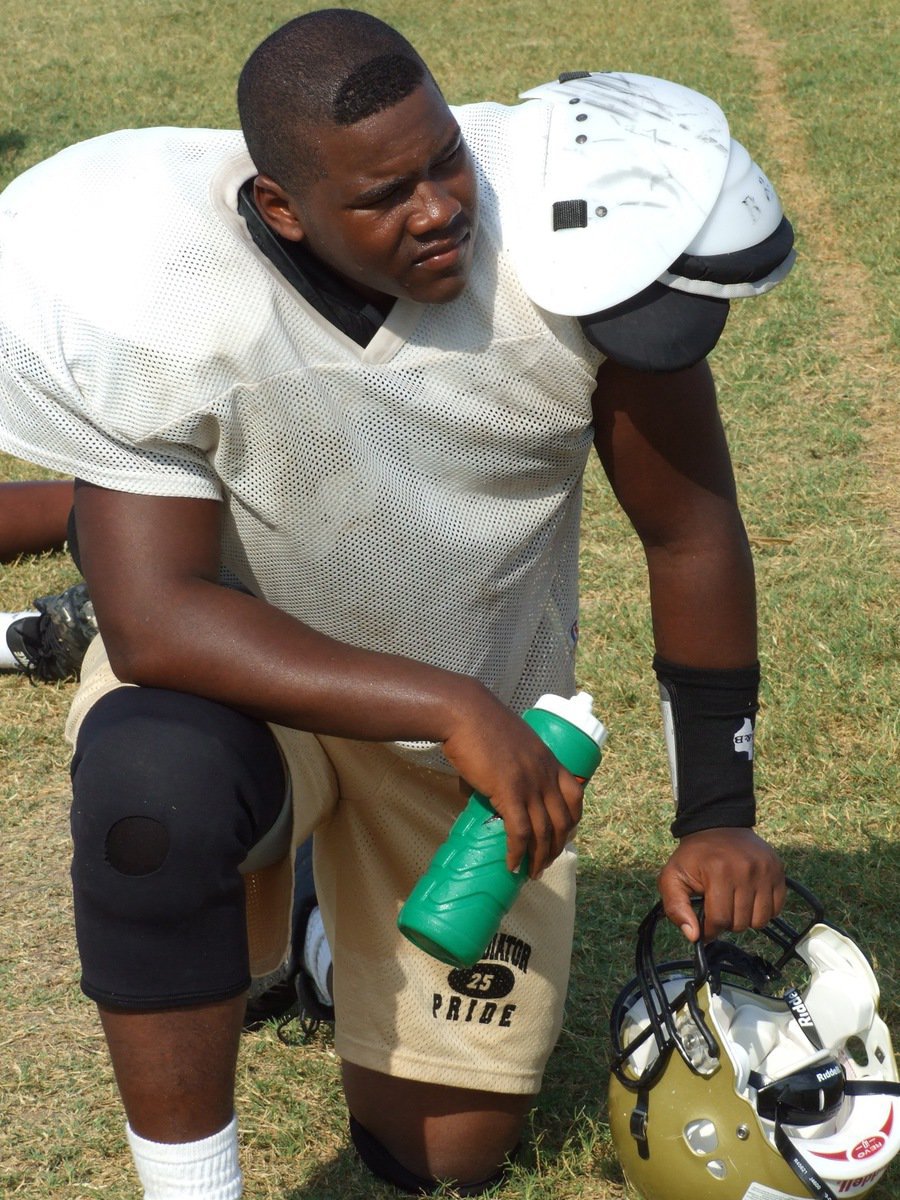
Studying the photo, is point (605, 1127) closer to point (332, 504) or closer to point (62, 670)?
point (332, 504)

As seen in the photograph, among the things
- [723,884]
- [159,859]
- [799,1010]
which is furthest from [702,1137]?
[159,859]

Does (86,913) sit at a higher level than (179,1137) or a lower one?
higher

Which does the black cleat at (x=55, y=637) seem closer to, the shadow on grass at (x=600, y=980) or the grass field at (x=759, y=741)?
the grass field at (x=759, y=741)

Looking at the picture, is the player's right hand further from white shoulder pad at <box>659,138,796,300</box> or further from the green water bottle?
white shoulder pad at <box>659,138,796,300</box>

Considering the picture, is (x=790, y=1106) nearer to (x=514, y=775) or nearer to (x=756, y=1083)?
(x=756, y=1083)

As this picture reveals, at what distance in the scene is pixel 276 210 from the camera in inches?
69.4

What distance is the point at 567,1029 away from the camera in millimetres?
2443

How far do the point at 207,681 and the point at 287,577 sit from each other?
23 cm

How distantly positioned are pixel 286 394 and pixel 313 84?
0.33 meters

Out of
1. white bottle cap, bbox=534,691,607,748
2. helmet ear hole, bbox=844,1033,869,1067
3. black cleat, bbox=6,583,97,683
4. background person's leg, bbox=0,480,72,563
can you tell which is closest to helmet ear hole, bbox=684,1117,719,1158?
helmet ear hole, bbox=844,1033,869,1067

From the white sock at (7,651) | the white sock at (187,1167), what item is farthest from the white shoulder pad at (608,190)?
the white sock at (7,651)

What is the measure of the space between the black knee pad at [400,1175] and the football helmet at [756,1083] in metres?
0.30

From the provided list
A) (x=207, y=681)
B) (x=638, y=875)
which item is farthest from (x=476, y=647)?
(x=638, y=875)

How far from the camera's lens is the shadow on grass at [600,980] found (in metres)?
2.17
